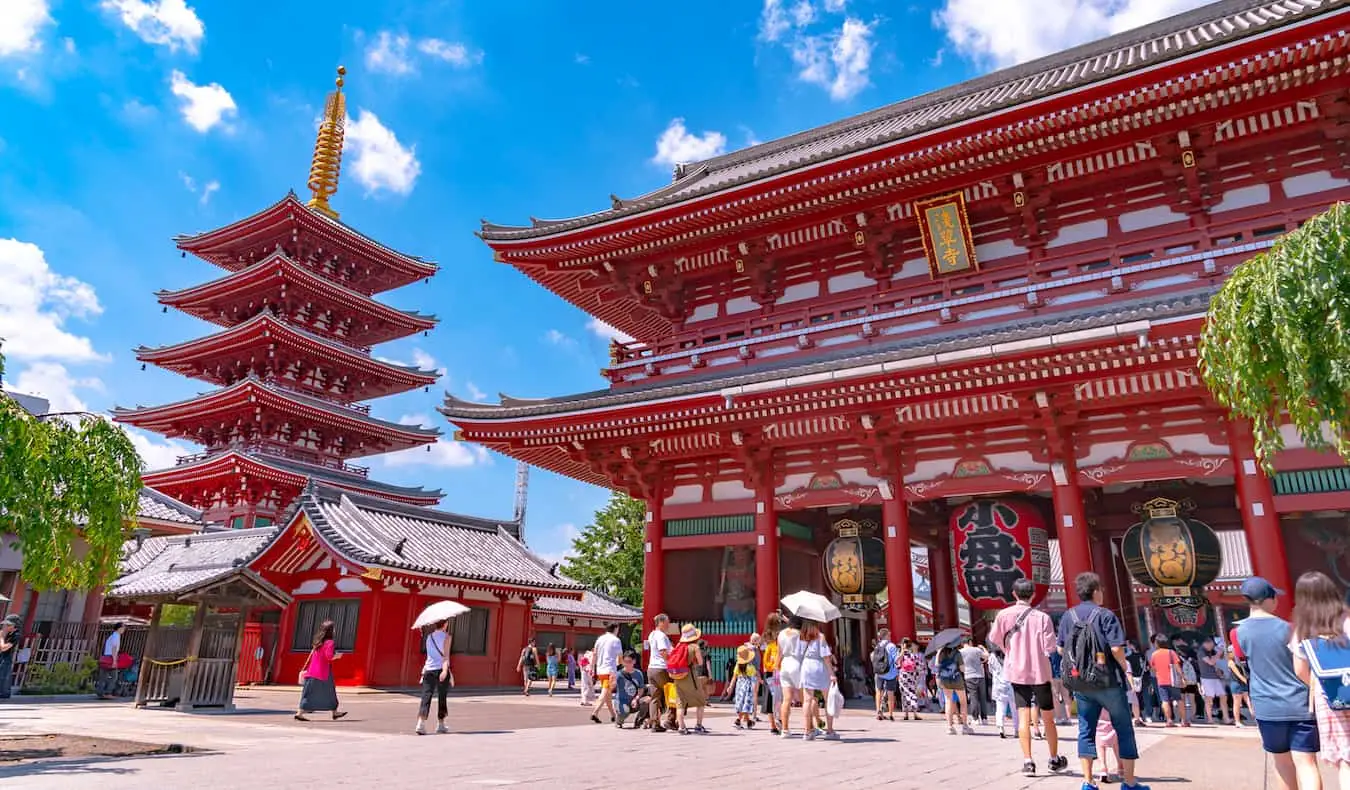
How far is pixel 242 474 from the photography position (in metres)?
34.9

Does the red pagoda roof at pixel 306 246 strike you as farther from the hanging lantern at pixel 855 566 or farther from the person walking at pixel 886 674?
the person walking at pixel 886 674

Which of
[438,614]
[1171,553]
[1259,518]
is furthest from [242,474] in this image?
[1259,518]

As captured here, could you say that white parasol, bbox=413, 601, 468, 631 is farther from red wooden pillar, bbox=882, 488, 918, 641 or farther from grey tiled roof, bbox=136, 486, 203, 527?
grey tiled roof, bbox=136, 486, 203, 527

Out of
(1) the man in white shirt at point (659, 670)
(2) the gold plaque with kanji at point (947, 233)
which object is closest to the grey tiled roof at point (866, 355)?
(2) the gold plaque with kanji at point (947, 233)

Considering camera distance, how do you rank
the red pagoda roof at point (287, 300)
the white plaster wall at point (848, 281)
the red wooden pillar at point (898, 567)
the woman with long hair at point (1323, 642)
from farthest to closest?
the red pagoda roof at point (287, 300)
the white plaster wall at point (848, 281)
the red wooden pillar at point (898, 567)
the woman with long hair at point (1323, 642)

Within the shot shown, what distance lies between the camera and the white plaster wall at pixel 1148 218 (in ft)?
47.3

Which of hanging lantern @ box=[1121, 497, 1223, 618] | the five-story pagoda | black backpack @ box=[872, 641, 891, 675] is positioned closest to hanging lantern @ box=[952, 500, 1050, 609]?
hanging lantern @ box=[1121, 497, 1223, 618]

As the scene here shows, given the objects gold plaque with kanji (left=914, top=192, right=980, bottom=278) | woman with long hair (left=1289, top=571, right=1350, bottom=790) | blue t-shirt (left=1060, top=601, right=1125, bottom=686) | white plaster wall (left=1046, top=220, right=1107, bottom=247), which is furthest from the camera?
gold plaque with kanji (left=914, top=192, right=980, bottom=278)

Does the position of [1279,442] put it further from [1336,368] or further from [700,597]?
[700,597]

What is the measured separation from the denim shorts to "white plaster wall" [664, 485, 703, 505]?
12819 millimetres

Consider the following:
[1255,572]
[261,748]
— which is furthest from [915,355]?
[261,748]

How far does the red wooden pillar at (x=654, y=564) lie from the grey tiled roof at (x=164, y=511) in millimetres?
18050

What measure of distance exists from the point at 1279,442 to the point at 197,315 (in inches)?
1820

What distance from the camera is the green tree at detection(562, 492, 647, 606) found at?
44031mm
